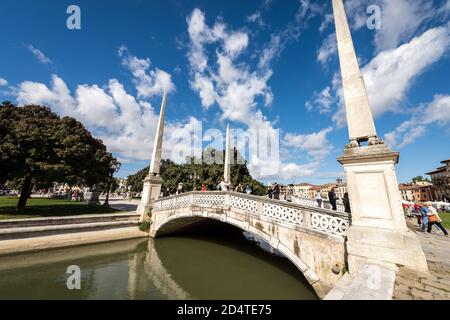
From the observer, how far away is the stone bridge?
5.93 meters

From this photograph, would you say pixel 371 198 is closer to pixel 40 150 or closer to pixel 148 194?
pixel 148 194

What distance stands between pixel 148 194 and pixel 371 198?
15.4m

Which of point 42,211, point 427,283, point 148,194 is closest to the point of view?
point 427,283

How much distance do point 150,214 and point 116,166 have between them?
1040cm

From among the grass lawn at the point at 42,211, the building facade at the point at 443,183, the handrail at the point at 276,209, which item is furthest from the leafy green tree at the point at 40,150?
the building facade at the point at 443,183

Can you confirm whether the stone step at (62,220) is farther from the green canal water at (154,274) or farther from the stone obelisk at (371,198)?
the stone obelisk at (371,198)

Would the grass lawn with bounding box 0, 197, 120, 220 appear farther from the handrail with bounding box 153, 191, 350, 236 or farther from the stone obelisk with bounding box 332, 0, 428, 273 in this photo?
the stone obelisk with bounding box 332, 0, 428, 273

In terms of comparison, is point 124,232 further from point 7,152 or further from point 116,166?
point 116,166

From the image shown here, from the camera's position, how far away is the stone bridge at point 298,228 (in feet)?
19.5

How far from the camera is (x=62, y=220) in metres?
12.5

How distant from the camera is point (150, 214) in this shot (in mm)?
16328

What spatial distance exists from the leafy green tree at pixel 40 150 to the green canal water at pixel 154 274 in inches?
250

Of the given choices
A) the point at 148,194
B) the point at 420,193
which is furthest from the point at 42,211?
the point at 420,193

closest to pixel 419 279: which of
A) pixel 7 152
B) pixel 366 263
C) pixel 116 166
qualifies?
pixel 366 263
